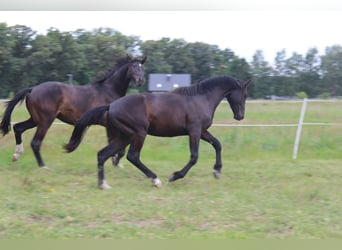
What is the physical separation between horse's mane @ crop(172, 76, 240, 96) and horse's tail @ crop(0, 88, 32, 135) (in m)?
3.02

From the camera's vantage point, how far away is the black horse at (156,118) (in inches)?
273

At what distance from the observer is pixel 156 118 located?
23.5 feet

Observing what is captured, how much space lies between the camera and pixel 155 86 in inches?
2005

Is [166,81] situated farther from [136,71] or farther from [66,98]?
[66,98]

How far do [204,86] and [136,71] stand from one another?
1.52 metres

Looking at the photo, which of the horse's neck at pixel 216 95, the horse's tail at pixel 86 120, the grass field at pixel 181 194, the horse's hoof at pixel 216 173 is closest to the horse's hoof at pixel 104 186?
the grass field at pixel 181 194

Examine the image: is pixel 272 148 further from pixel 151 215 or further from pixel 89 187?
pixel 151 215

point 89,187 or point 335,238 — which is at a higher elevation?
point 335,238

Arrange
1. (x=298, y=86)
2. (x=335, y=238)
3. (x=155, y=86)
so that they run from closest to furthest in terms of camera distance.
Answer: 1. (x=335, y=238)
2. (x=155, y=86)
3. (x=298, y=86)

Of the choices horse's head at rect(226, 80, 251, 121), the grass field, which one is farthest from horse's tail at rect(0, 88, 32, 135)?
horse's head at rect(226, 80, 251, 121)

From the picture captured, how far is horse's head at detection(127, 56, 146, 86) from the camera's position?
27.7 ft

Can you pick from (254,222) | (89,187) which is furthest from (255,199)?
(89,187)

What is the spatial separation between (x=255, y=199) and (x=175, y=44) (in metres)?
60.6

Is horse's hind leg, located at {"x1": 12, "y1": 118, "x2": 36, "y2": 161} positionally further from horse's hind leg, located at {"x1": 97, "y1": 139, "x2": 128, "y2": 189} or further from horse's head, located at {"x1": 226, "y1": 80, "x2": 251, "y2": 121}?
horse's head, located at {"x1": 226, "y1": 80, "x2": 251, "y2": 121}
